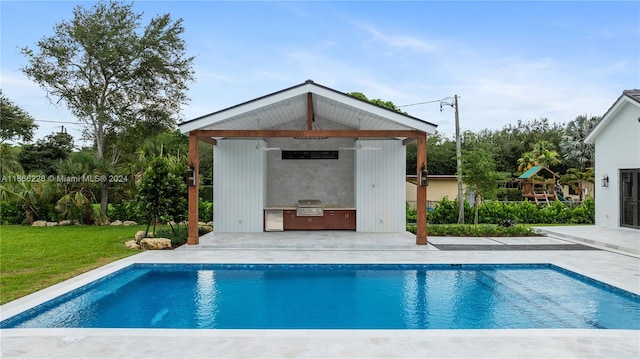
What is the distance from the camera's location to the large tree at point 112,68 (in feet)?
52.6

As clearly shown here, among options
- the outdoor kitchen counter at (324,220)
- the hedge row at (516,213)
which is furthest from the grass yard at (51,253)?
the hedge row at (516,213)

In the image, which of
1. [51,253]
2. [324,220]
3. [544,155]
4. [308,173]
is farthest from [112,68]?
[544,155]

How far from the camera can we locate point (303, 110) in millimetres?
12188

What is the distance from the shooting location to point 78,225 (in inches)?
584

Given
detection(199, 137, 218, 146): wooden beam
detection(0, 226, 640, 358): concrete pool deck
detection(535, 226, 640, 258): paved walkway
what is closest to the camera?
detection(0, 226, 640, 358): concrete pool deck

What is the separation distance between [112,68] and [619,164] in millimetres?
18926

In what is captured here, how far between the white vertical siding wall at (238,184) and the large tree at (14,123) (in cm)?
2222

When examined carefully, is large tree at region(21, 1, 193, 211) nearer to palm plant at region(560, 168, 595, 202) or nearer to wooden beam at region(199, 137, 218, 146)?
wooden beam at region(199, 137, 218, 146)

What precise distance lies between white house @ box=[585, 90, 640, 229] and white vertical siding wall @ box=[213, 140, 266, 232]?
11.4 metres

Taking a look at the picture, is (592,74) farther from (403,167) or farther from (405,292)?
(405,292)

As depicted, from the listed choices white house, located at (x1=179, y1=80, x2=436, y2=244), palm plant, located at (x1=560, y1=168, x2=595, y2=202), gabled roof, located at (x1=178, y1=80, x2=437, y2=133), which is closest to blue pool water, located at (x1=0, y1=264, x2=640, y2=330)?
white house, located at (x1=179, y1=80, x2=436, y2=244)

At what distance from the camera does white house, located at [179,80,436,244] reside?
37.0 ft
